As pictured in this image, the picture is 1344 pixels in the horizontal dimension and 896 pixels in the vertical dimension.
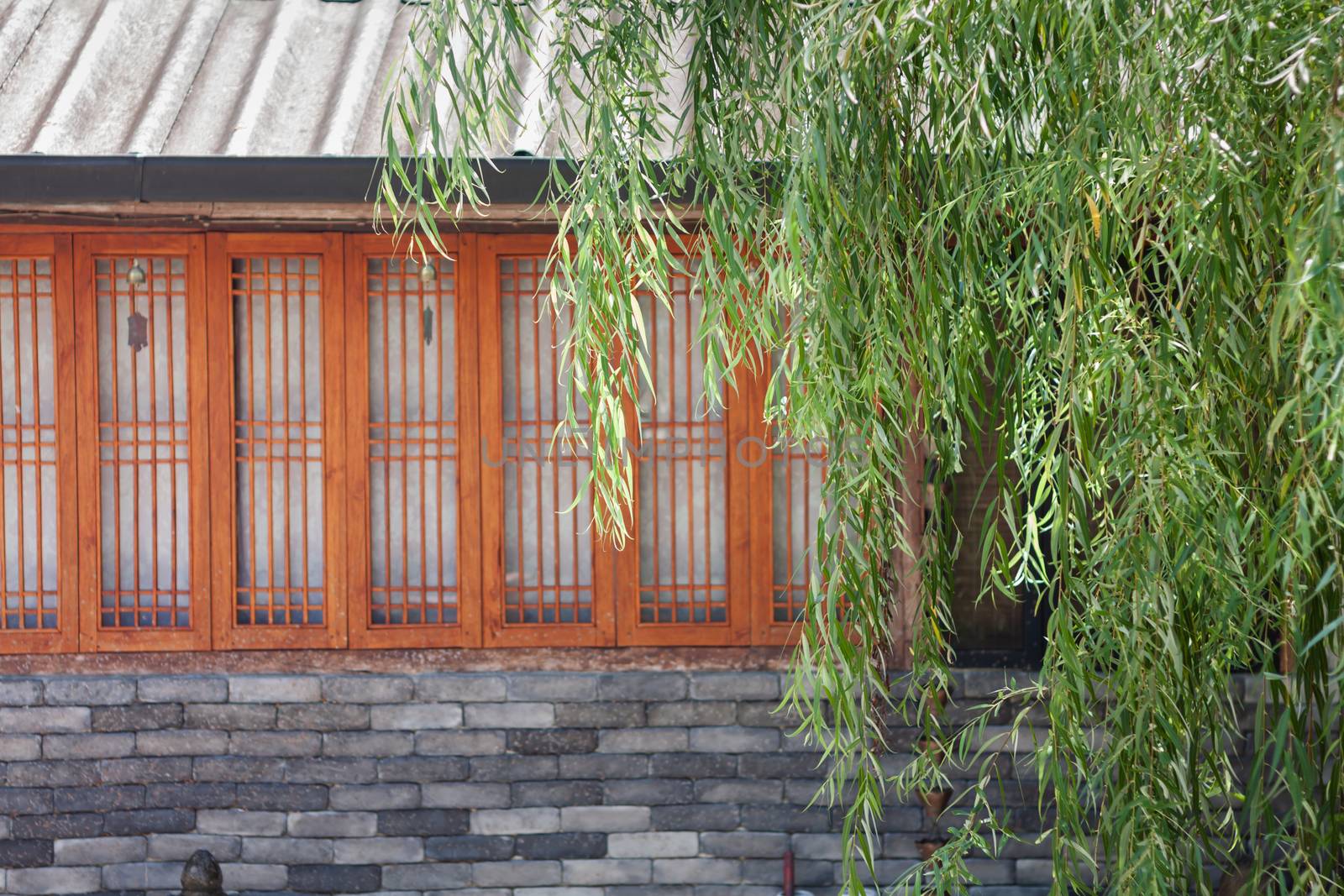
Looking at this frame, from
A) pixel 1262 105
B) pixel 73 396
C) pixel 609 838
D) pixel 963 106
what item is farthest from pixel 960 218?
pixel 73 396

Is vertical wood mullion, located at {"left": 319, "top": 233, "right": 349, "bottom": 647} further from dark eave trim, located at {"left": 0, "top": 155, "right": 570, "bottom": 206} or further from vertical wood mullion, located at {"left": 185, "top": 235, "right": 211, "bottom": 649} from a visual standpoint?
dark eave trim, located at {"left": 0, "top": 155, "right": 570, "bottom": 206}

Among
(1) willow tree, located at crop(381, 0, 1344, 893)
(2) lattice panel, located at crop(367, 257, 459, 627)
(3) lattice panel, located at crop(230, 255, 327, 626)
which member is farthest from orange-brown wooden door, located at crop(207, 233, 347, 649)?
(1) willow tree, located at crop(381, 0, 1344, 893)

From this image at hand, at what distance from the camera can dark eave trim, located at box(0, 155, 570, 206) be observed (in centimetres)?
429

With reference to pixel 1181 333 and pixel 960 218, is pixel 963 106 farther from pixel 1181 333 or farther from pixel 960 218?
pixel 1181 333

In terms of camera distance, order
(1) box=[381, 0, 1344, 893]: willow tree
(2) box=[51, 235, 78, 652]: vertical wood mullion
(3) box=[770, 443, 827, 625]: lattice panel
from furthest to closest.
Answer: (3) box=[770, 443, 827, 625]: lattice panel
(2) box=[51, 235, 78, 652]: vertical wood mullion
(1) box=[381, 0, 1344, 893]: willow tree

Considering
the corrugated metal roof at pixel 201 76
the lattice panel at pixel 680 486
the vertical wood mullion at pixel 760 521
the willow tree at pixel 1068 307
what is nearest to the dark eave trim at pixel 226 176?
the corrugated metal roof at pixel 201 76

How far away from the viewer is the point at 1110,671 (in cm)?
232

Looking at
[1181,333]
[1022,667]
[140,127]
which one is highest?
[140,127]

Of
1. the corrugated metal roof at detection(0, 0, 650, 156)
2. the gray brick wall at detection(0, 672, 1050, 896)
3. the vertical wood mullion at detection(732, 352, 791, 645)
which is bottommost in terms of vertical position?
the gray brick wall at detection(0, 672, 1050, 896)

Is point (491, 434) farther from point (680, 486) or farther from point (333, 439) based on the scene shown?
point (680, 486)

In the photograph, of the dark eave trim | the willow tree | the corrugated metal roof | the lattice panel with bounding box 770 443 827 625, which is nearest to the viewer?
the willow tree

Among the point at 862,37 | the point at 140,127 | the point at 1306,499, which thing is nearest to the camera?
the point at 1306,499

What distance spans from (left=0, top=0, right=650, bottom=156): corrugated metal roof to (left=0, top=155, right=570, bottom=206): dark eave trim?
4cm

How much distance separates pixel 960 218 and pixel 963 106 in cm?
20
